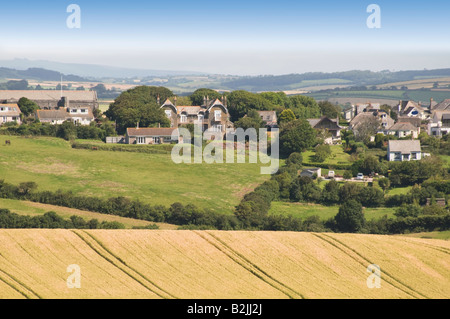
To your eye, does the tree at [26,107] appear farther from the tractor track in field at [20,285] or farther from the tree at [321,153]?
the tractor track in field at [20,285]

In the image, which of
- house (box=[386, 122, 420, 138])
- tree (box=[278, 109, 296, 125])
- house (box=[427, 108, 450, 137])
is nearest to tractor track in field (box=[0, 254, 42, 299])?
tree (box=[278, 109, 296, 125])

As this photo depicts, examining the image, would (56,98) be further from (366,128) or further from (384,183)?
(384,183)

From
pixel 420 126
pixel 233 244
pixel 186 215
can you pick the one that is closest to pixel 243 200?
pixel 186 215

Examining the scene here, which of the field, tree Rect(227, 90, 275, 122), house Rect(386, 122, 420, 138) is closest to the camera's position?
the field

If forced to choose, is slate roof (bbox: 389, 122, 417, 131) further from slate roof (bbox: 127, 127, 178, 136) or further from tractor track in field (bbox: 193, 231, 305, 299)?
tractor track in field (bbox: 193, 231, 305, 299)

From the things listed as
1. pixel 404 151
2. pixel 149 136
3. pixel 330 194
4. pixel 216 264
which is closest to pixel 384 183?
pixel 330 194

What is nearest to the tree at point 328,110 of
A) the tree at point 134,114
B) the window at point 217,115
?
the window at point 217,115

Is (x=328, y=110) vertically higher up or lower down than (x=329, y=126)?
higher up
